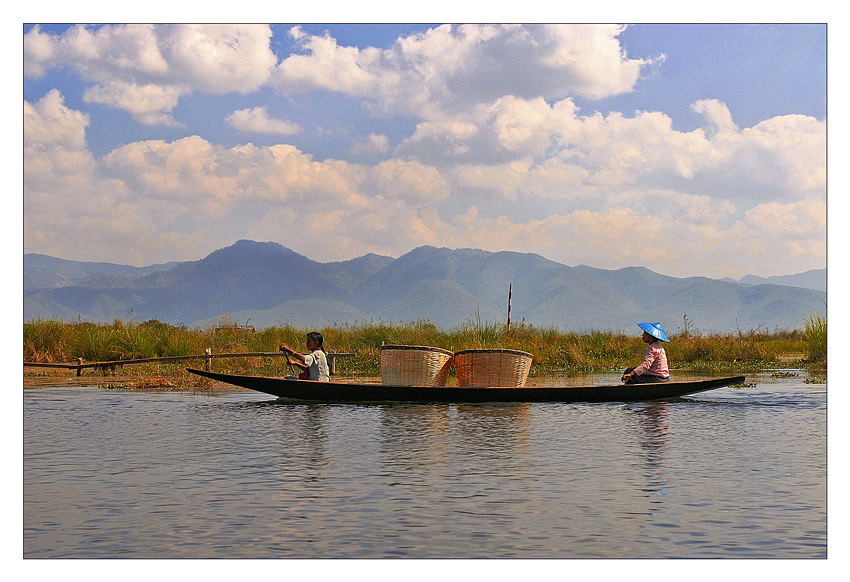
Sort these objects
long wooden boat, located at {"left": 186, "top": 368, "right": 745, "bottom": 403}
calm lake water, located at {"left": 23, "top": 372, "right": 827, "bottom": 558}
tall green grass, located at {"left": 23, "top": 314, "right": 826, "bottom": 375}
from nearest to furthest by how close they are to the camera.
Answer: calm lake water, located at {"left": 23, "top": 372, "right": 827, "bottom": 558}, long wooden boat, located at {"left": 186, "top": 368, "right": 745, "bottom": 403}, tall green grass, located at {"left": 23, "top": 314, "right": 826, "bottom": 375}

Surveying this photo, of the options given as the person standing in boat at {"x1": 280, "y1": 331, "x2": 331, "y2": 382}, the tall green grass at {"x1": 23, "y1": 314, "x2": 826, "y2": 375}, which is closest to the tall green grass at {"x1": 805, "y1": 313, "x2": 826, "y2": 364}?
the tall green grass at {"x1": 23, "y1": 314, "x2": 826, "y2": 375}

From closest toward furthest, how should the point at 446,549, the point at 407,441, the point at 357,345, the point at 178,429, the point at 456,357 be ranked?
1. the point at 446,549
2. the point at 407,441
3. the point at 178,429
4. the point at 456,357
5. the point at 357,345

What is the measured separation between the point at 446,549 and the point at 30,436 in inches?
274

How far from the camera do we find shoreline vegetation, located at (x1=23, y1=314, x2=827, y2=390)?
21703mm

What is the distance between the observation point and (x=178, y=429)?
1234 cm

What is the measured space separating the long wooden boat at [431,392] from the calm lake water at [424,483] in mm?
416

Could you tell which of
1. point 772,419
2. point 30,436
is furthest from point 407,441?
point 772,419

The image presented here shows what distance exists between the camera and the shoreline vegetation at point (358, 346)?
71.2ft

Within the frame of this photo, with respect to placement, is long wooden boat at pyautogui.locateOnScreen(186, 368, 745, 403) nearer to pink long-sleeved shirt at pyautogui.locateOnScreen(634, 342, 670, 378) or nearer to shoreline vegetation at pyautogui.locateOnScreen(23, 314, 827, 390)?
pink long-sleeved shirt at pyautogui.locateOnScreen(634, 342, 670, 378)

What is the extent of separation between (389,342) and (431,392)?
362 inches

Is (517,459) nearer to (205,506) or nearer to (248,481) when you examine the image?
(248,481)

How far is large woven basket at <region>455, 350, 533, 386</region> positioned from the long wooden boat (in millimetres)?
530

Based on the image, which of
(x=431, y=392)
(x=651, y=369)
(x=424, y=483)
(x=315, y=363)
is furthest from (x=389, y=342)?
(x=424, y=483)

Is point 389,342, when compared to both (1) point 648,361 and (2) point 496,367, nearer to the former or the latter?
(2) point 496,367
